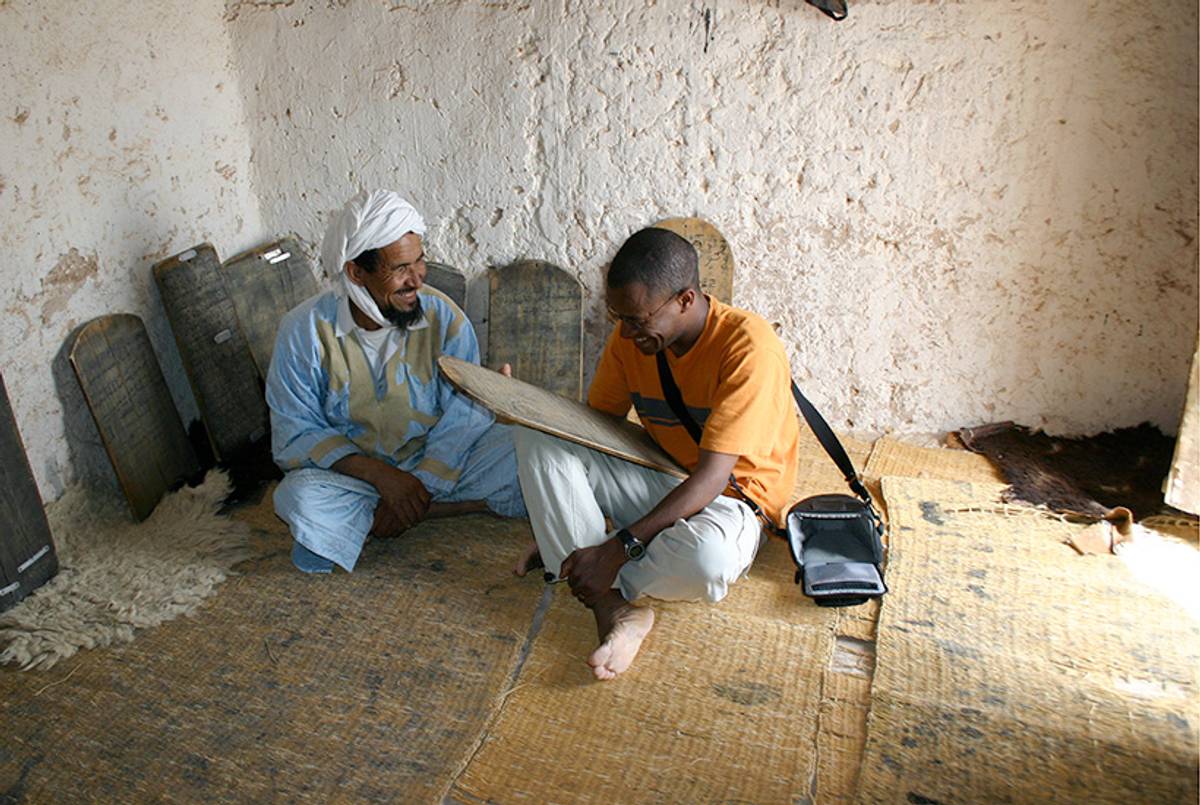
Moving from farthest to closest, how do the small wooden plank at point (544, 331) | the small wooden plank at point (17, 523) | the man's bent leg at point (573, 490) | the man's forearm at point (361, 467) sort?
1. the small wooden plank at point (544, 331)
2. the man's forearm at point (361, 467)
3. the small wooden plank at point (17, 523)
4. the man's bent leg at point (573, 490)

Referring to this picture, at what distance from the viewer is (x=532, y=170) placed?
3.58 meters

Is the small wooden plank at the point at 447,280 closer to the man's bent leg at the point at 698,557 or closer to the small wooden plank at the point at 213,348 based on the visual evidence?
the small wooden plank at the point at 213,348

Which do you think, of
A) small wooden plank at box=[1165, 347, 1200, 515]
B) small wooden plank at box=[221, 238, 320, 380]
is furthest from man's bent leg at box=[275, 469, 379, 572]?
small wooden plank at box=[1165, 347, 1200, 515]

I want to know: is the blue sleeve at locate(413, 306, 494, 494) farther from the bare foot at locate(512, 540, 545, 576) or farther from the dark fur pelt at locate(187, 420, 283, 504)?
the dark fur pelt at locate(187, 420, 283, 504)

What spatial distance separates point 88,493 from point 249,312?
943 mm

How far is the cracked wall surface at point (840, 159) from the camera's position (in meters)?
3.02

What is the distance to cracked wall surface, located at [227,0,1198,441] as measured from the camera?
3.02m

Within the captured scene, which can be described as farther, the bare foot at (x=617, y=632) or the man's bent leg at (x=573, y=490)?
the man's bent leg at (x=573, y=490)

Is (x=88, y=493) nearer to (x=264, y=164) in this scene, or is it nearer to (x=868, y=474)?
(x=264, y=164)

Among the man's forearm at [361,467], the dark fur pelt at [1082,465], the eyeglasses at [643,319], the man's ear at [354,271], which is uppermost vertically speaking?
the man's ear at [354,271]

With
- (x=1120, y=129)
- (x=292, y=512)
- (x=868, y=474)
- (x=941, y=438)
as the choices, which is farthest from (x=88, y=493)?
(x=1120, y=129)

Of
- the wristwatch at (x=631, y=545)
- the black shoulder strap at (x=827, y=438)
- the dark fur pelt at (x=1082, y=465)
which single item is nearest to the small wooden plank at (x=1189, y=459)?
the dark fur pelt at (x=1082, y=465)

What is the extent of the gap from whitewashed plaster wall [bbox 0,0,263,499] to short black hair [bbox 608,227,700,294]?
1.84 meters

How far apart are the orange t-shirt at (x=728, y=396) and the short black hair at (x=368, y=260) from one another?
0.73m
